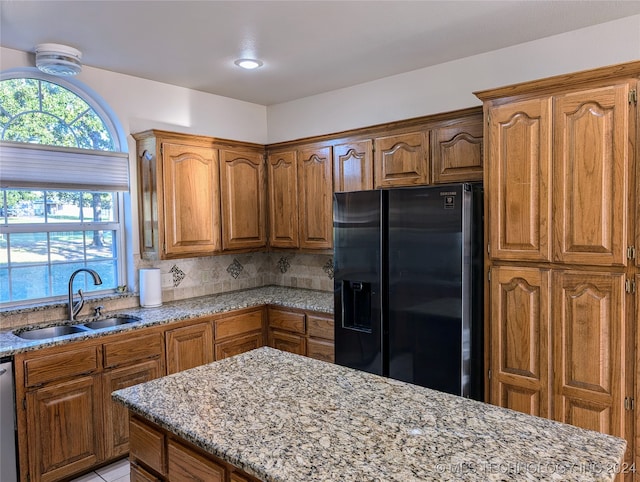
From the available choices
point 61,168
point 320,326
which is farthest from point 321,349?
point 61,168

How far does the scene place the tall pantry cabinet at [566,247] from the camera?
6.96ft

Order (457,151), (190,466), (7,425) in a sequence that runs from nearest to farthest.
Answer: (190,466) → (7,425) → (457,151)

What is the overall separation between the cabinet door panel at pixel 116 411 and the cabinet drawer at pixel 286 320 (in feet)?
3.77

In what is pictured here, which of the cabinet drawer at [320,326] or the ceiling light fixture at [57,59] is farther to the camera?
the cabinet drawer at [320,326]

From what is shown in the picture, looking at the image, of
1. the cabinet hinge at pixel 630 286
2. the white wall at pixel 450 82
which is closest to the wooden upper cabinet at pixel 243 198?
the white wall at pixel 450 82

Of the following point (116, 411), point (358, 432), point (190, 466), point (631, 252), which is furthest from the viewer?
point (116, 411)

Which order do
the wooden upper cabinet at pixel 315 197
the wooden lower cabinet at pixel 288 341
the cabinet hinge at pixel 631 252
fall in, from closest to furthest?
the cabinet hinge at pixel 631 252
the wooden lower cabinet at pixel 288 341
the wooden upper cabinet at pixel 315 197

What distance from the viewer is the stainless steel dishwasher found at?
7.71 feet

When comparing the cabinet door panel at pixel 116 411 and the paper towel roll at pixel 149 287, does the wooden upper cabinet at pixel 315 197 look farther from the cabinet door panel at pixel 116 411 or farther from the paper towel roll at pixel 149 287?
the cabinet door panel at pixel 116 411

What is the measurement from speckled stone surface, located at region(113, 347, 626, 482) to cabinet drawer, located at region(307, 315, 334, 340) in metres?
1.54

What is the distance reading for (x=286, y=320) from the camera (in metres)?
3.68

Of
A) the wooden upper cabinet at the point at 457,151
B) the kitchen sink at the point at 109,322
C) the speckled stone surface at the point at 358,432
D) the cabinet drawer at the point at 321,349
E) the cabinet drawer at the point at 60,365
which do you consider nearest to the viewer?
the speckled stone surface at the point at 358,432

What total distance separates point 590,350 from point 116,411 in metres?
2.78

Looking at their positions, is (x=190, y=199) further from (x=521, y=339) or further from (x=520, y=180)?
(x=521, y=339)
